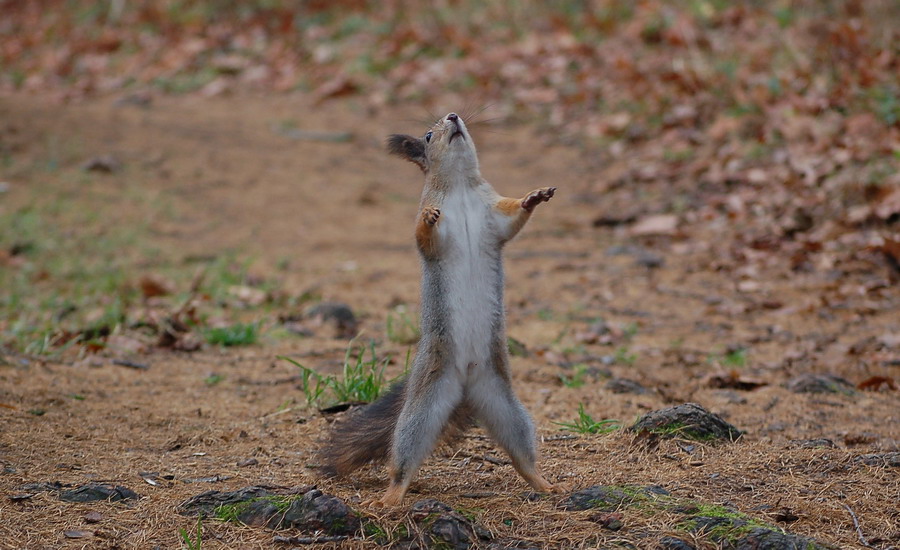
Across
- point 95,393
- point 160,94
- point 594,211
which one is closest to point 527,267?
point 594,211

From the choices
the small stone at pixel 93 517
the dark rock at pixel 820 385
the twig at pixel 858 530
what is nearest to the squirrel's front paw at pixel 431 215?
the small stone at pixel 93 517

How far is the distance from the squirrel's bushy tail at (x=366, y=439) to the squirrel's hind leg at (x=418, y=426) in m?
0.16

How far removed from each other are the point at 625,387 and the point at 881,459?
58.1 inches

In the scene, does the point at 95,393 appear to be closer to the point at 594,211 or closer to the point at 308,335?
the point at 308,335

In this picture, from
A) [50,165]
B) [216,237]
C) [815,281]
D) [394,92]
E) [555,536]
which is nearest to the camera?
[555,536]

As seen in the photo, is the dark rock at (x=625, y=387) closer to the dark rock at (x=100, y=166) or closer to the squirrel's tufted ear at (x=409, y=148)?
the squirrel's tufted ear at (x=409, y=148)

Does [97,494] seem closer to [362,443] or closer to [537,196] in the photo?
[362,443]

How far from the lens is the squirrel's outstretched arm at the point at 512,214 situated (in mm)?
3212

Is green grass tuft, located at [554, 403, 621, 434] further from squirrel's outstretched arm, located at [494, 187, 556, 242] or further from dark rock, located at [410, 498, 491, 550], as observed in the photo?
dark rock, located at [410, 498, 491, 550]

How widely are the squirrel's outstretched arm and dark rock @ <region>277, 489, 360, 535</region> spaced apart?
1.11 meters

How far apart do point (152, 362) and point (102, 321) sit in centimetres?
73

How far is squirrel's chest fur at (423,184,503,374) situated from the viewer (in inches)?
125

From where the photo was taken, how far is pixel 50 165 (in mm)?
9250

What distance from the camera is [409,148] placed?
3.54 meters
